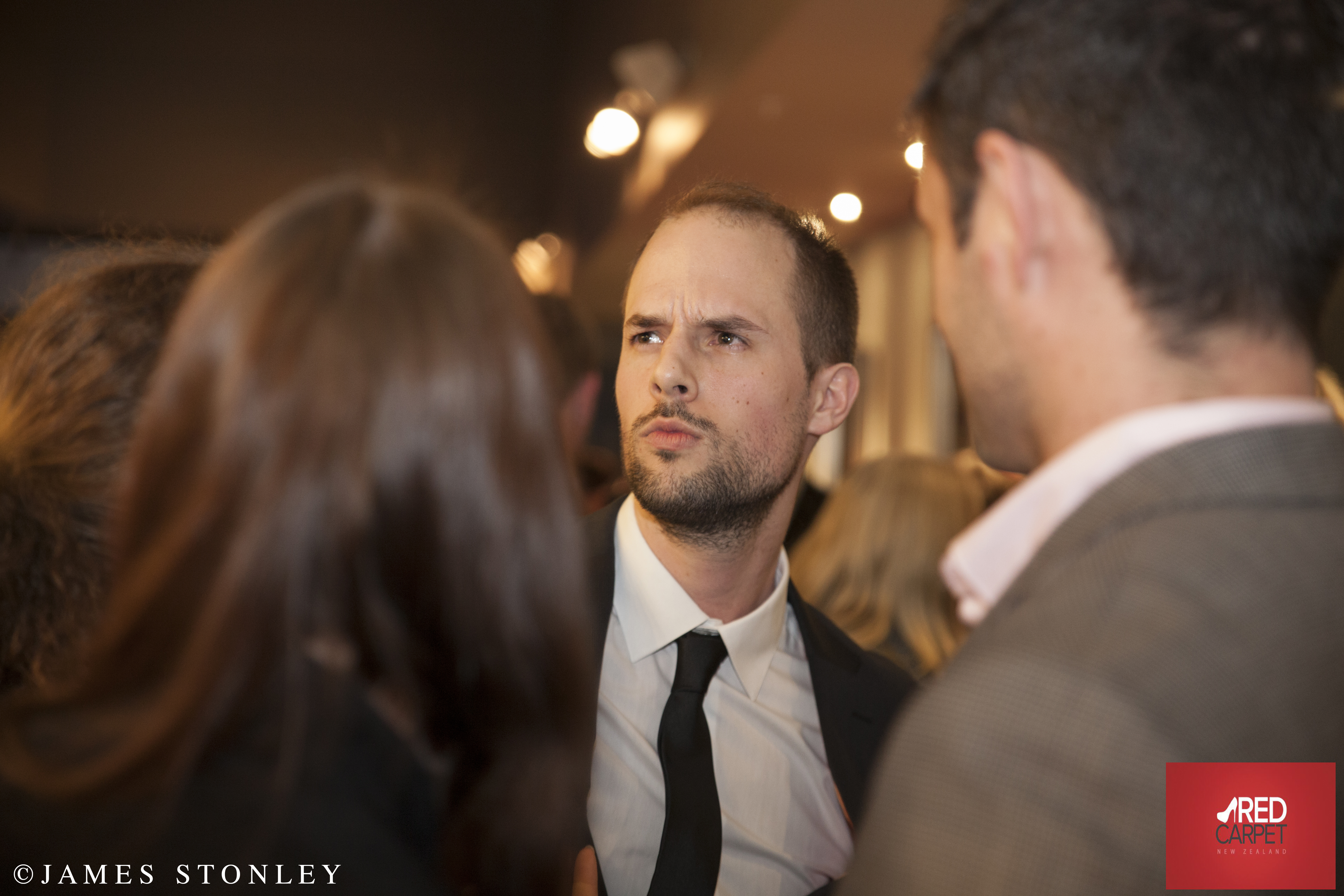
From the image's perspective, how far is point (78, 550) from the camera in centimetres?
99

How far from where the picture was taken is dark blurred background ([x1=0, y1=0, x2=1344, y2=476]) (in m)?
4.88

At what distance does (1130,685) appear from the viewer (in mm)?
688

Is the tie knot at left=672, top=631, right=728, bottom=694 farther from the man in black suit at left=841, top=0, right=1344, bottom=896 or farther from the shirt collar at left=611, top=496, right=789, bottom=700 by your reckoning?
the man in black suit at left=841, top=0, right=1344, bottom=896

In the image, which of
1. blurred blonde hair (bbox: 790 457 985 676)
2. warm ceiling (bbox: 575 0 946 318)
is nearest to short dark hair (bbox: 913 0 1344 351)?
warm ceiling (bbox: 575 0 946 318)

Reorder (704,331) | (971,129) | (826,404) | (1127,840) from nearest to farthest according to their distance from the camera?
(1127,840)
(971,129)
(704,331)
(826,404)

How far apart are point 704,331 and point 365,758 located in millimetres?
1249

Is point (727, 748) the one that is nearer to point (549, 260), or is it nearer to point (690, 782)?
point (690, 782)

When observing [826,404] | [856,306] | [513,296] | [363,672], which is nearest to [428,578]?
[363,672]

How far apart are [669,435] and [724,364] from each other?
0.19m

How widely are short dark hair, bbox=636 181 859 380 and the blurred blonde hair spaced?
0.79 meters

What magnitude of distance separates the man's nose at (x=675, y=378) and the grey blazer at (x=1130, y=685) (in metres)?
1.02

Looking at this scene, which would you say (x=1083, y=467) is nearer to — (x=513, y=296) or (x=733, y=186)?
(x=513, y=296)

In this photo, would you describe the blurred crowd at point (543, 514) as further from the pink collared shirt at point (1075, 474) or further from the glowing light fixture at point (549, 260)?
the glowing light fixture at point (549, 260)

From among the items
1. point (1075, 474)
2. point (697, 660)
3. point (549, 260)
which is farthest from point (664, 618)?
point (549, 260)
